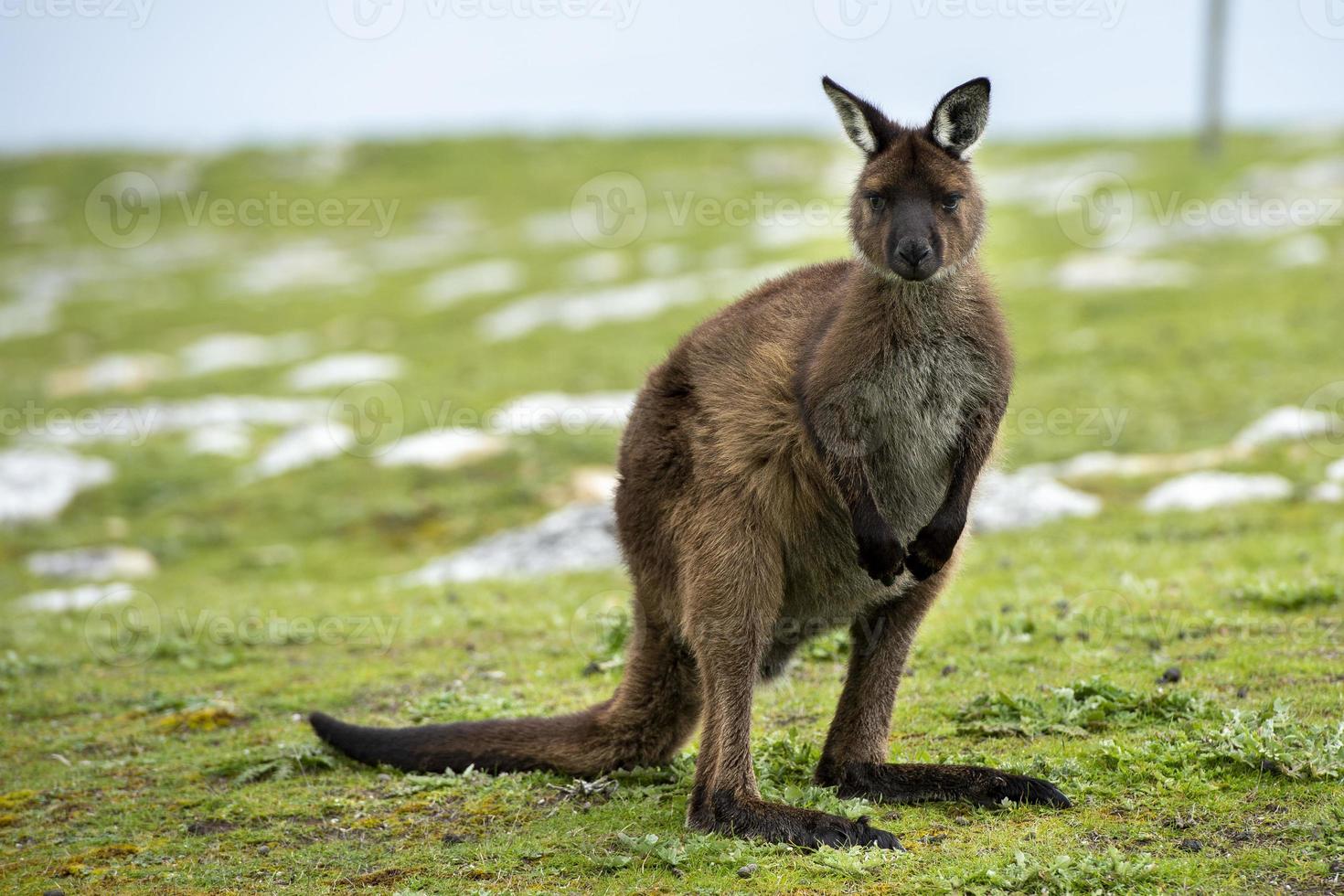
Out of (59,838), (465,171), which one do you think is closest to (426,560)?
(59,838)

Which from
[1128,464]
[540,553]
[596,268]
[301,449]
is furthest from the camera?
[596,268]

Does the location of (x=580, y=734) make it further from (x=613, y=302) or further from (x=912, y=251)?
(x=613, y=302)

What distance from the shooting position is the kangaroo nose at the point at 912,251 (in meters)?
5.52

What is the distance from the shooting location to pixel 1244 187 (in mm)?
34469

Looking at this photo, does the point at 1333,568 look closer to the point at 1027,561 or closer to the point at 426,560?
the point at 1027,561

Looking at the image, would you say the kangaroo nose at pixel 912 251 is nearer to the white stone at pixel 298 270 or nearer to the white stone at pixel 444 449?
the white stone at pixel 444 449

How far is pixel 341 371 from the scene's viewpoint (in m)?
26.1

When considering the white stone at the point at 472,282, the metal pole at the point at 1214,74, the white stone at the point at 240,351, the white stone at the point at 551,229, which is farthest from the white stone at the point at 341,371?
the metal pole at the point at 1214,74

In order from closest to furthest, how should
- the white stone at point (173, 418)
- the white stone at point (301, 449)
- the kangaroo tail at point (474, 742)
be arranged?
the kangaroo tail at point (474, 742) < the white stone at point (301, 449) < the white stone at point (173, 418)

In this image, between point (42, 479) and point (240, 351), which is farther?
point (240, 351)

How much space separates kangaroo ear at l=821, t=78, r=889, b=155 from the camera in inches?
228

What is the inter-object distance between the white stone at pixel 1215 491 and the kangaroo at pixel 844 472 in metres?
8.50

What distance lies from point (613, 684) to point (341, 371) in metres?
19.1

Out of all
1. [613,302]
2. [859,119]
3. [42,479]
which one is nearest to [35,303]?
[613,302]
